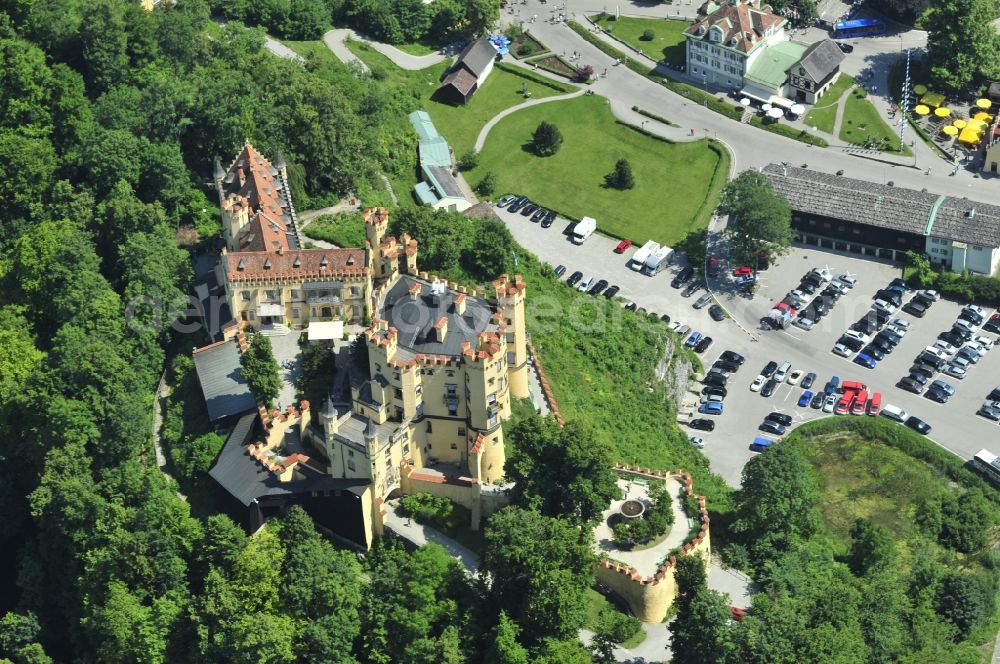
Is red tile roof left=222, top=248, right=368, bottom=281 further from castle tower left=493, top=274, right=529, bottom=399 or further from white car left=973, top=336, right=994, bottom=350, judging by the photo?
white car left=973, top=336, right=994, bottom=350

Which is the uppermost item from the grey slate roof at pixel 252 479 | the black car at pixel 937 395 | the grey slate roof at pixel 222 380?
the grey slate roof at pixel 222 380

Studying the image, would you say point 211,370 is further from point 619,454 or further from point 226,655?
point 619,454

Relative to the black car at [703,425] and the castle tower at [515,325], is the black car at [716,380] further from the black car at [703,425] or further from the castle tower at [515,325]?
the castle tower at [515,325]

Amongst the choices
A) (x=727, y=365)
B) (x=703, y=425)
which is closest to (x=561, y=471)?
(x=703, y=425)

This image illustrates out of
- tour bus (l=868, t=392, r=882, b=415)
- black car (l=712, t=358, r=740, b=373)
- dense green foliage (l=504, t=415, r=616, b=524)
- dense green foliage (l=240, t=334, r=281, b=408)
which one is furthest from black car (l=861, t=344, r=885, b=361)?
dense green foliage (l=240, t=334, r=281, b=408)

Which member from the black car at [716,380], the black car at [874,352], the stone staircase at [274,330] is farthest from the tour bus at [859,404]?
the stone staircase at [274,330]
